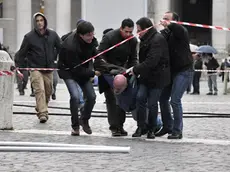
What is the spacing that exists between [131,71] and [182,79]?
2.46ft

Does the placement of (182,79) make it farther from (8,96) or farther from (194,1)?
(194,1)

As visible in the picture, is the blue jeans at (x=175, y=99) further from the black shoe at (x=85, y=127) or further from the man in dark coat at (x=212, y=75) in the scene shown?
the man in dark coat at (x=212, y=75)

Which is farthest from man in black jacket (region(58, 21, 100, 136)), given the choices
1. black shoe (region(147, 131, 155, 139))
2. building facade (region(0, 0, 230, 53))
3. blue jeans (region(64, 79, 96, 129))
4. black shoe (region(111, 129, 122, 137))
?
building facade (region(0, 0, 230, 53))

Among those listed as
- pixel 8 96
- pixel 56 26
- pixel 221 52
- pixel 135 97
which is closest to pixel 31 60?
pixel 8 96

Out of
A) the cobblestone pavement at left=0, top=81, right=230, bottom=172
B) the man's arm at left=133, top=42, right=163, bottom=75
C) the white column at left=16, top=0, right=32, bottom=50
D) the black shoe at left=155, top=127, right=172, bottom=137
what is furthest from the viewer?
the white column at left=16, top=0, right=32, bottom=50

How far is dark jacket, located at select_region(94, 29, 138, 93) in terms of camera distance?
11.4 meters

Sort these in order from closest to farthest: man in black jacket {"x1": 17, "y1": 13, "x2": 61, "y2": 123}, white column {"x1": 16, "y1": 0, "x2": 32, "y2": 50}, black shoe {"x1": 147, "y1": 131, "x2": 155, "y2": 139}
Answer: black shoe {"x1": 147, "y1": 131, "x2": 155, "y2": 139}, man in black jacket {"x1": 17, "y1": 13, "x2": 61, "y2": 123}, white column {"x1": 16, "y1": 0, "x2": 32, "y2": 50}

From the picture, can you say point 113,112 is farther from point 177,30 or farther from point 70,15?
point 70,15

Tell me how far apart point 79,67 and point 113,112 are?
34.3 inches

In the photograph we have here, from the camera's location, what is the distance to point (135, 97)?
11.3 m

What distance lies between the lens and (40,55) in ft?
44.4

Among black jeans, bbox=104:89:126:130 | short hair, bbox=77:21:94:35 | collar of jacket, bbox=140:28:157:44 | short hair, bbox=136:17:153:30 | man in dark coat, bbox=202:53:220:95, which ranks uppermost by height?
short hair, bbox=136:17:153:30

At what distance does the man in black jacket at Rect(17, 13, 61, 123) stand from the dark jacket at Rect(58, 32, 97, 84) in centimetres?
183

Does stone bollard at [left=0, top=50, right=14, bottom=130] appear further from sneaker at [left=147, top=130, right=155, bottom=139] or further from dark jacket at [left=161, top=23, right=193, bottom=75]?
dark jacket at [left=161, top=23, right=193, bottom=75]
